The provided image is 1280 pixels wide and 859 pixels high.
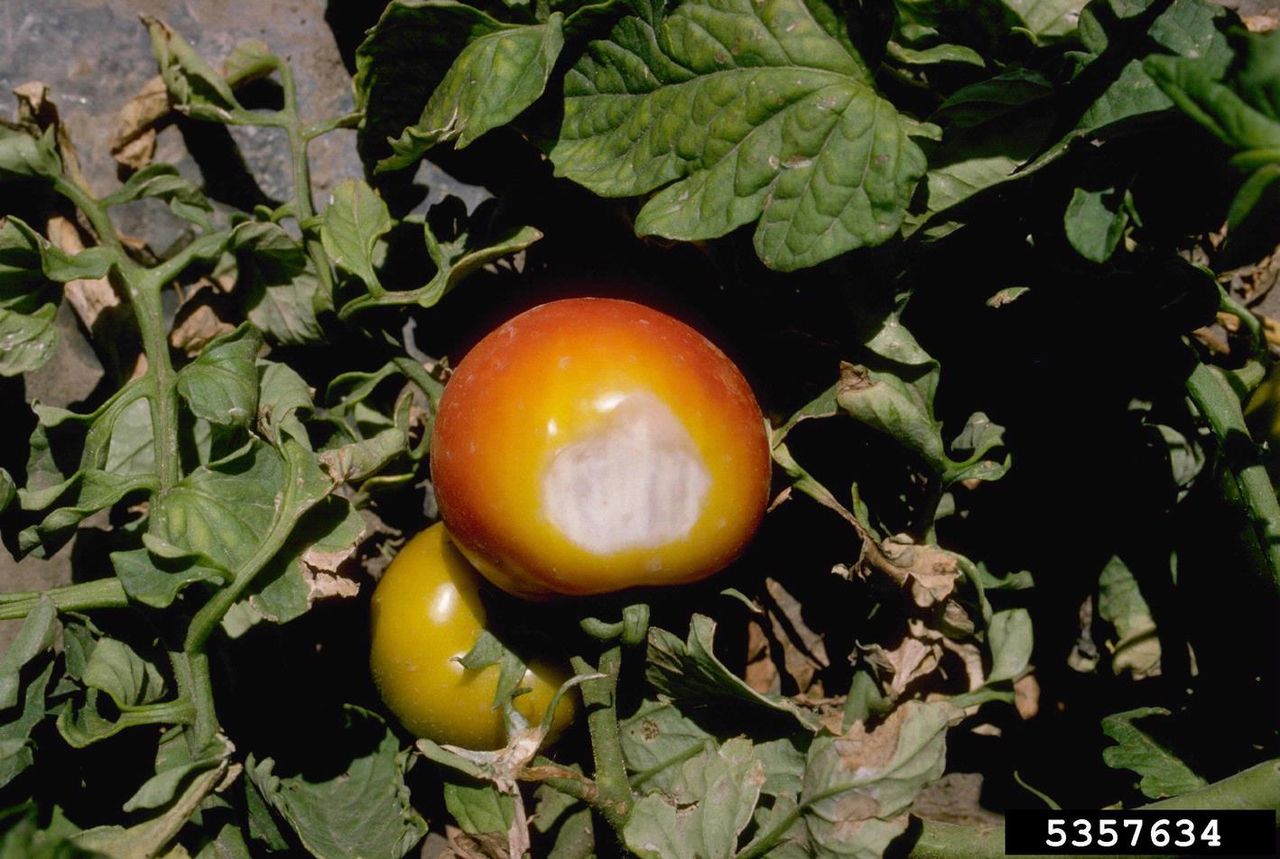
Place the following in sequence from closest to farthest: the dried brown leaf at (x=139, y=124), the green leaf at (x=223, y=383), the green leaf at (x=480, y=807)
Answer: the green leaf at (x=223, y=383) < the green leaf at (x=480, y=807) < the dried brown leaf at (x=139, y=124)

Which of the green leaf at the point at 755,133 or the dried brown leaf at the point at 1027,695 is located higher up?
the green leaf at the point at 755,133

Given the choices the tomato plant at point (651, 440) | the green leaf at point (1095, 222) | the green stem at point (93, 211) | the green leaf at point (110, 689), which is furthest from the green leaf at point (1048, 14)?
the green leaf at point (110, 689)

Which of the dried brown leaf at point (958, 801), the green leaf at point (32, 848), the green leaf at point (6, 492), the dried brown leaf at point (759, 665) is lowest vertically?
the dried brown leaf at point (958, 801)

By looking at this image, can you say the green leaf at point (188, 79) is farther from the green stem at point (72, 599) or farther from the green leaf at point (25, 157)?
the green stem at point (72, 599)

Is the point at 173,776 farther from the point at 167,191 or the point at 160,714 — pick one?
the point at 167,191

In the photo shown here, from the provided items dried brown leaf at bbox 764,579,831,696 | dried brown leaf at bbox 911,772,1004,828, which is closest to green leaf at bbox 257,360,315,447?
dried brown leaf at bbox 764,579,831,696

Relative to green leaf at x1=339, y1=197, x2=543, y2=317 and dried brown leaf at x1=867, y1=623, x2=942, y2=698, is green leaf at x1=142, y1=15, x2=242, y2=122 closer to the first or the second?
green leaf at x1=339, y1=197, x2=543, y2=317

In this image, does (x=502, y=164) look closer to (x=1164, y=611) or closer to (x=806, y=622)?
(x=806, y=622)
